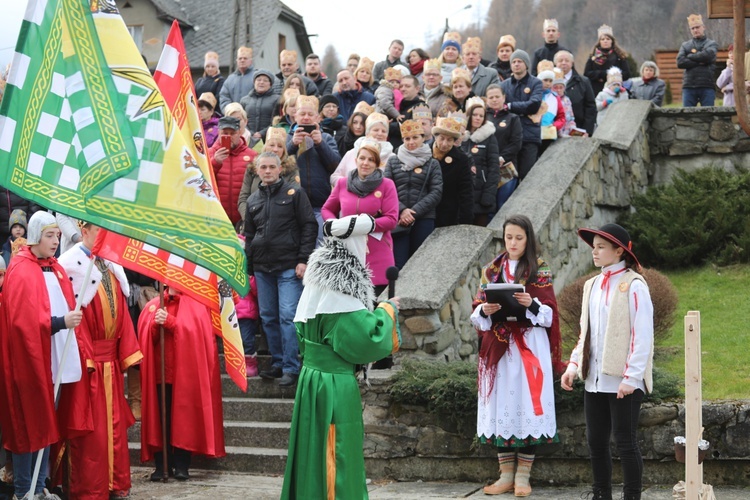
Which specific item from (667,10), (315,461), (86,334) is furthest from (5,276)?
(667,10)

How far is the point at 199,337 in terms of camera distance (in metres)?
9.02

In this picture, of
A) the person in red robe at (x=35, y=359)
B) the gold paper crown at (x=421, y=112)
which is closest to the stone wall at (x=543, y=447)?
the person in red robe at (x=35, y=359)

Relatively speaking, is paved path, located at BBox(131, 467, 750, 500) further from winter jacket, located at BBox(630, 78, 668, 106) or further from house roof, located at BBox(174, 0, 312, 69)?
house roof, located at BBox(174, 0, 312, 69)

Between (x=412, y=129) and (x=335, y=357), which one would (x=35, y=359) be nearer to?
(x=335, y=357)

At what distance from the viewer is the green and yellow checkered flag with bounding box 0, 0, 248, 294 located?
638 cm

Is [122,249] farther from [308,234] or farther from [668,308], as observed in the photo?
[668,308]

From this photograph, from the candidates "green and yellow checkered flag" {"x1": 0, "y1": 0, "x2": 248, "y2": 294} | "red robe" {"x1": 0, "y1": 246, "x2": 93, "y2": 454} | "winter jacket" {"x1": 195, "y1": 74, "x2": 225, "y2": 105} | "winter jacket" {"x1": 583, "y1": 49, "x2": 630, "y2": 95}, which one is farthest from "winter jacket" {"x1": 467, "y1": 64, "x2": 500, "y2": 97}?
"green and yellow checkered flag" {"x1": 0, "y1": 0, "x2": 248, "y2": 294}

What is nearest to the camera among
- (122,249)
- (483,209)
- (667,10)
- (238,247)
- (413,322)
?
(238,247)

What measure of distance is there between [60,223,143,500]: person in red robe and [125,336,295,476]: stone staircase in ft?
3.43

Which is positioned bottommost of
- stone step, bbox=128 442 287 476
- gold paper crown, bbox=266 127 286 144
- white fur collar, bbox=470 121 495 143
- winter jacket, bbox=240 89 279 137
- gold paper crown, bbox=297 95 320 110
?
stone step, bbox=128 442 287 476

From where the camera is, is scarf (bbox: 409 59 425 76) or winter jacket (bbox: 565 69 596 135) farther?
winter jacket (bbox: 565 69 596 135)

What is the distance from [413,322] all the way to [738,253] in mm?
5335

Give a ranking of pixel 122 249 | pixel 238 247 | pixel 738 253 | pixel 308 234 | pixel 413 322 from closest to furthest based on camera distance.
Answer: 1. pixel 238 247
2. pixel 122 249
3. pixel 413 322
4. pixel 308 234
5. pixel 738 253

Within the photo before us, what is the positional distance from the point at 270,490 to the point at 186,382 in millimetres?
1235
